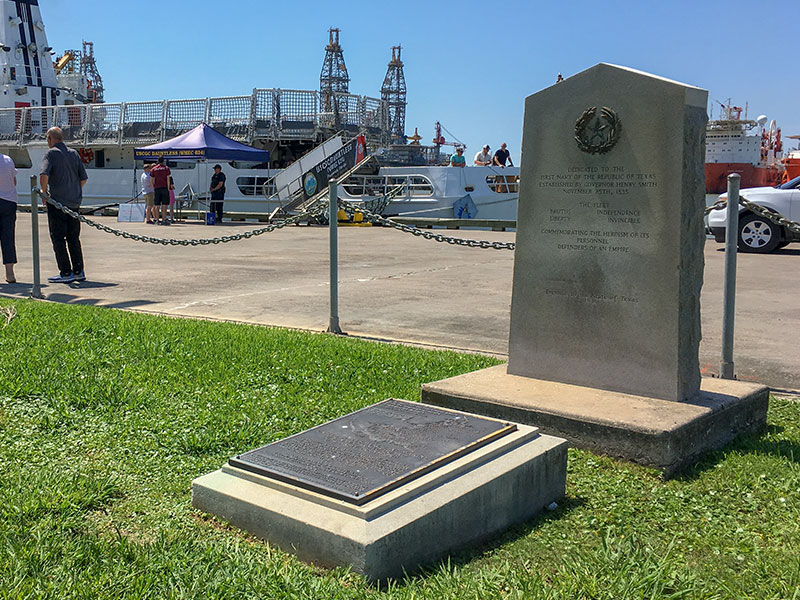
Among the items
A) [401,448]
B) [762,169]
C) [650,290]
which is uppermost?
[762,169]

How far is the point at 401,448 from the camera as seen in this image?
3562 millimetres

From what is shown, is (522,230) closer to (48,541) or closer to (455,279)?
(48,541)

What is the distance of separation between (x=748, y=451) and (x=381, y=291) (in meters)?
6.89

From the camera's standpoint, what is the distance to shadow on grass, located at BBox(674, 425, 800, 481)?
4.14m

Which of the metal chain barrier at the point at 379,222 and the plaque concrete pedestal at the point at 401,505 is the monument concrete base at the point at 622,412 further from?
the metal chain barrier at the point at 379,222

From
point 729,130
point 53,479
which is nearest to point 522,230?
point 53,479

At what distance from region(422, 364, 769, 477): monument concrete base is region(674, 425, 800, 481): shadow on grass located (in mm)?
36

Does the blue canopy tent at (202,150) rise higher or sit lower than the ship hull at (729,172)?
lower

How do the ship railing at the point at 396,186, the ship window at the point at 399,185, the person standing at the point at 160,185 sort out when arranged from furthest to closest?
the ship window at the point at 399,185, the ship railing at the point at 396,186, the person standing at the point at 160,185

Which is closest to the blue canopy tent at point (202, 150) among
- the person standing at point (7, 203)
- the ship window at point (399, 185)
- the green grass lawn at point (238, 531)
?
the ship window at point (399, 185)

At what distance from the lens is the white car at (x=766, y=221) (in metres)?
16.0

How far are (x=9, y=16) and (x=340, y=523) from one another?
139 feet

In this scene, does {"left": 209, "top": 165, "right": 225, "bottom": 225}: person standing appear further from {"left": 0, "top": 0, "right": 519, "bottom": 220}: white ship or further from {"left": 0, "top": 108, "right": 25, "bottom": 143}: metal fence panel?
{"left": 0, "top": 108, "right": 25, "bottom": 143}: metal fence panel

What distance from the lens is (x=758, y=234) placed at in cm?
1636
